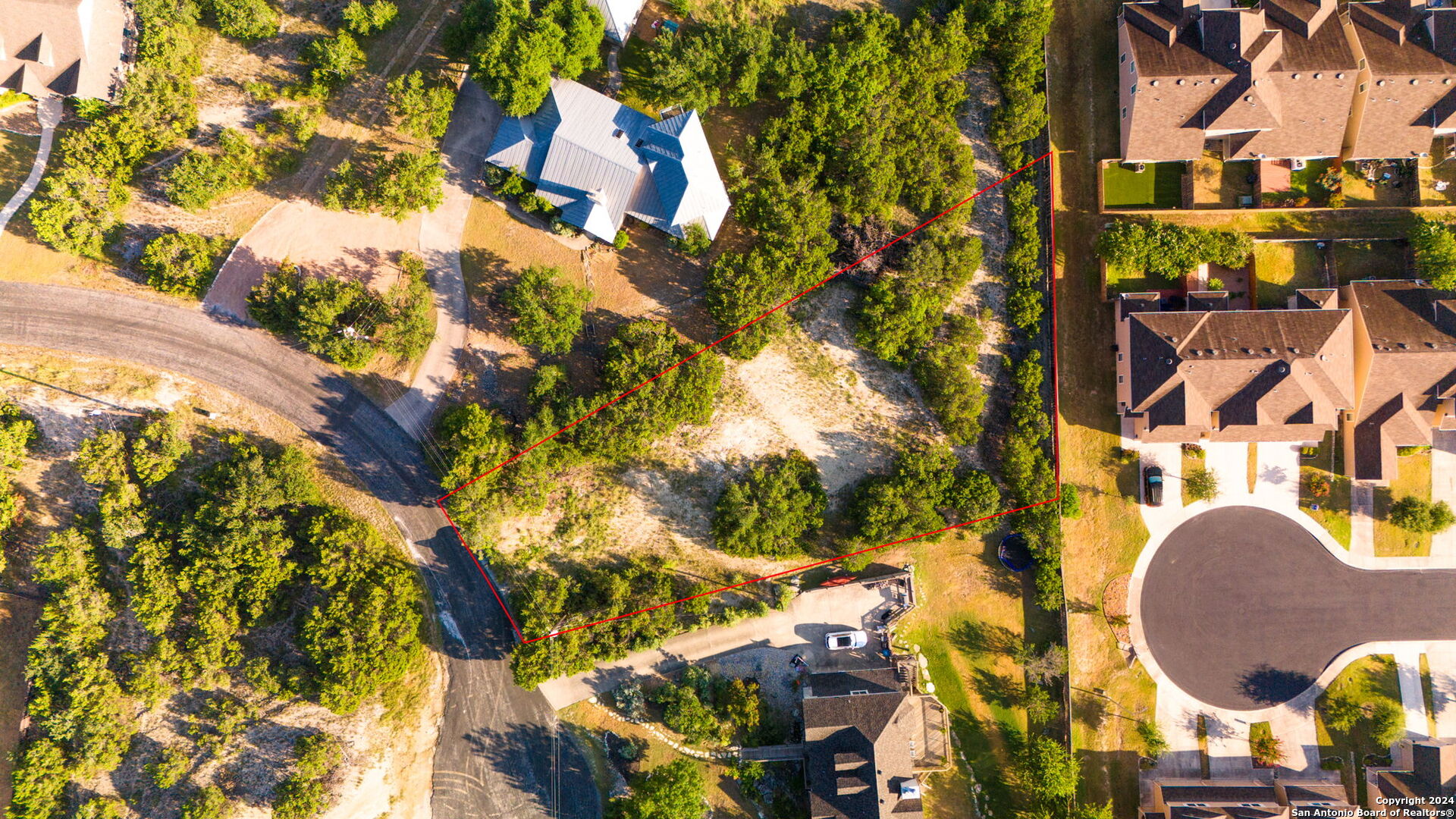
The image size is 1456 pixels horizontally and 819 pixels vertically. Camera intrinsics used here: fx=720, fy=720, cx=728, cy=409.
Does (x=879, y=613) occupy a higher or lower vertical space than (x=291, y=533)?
lower

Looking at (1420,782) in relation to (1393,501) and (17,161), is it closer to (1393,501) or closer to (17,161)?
(1393,501)

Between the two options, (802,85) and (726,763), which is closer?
(802,85)

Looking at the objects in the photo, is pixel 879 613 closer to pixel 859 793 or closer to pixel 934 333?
pixel 859 793

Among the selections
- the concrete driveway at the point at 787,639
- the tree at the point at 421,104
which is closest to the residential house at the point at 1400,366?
the concrete driveway at the point at 787,639

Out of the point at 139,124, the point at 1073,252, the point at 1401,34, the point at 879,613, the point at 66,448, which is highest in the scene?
the point at 1401,34

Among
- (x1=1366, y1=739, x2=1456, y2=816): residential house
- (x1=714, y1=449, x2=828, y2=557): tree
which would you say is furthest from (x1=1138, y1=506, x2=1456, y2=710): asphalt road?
(x1=714, y1=449, x2=828, y2=557): tree

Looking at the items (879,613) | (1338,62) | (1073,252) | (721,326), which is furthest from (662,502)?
(1338,62)

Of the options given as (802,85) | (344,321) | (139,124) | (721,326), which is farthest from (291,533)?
(802,85)
